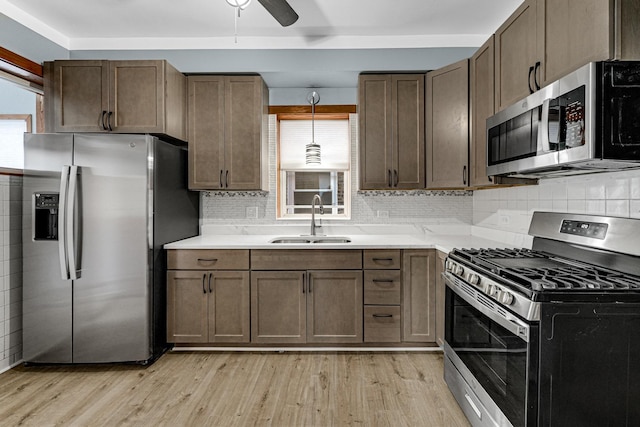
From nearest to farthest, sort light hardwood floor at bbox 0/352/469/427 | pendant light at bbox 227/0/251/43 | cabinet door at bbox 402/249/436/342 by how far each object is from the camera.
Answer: light hardwood floor at bbox 0/352/469/427 → pendant light at bbox 227/0/251/43 → cabinet door at bbox 402/249/436/342

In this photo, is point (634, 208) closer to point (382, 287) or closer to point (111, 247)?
point (382, 287)

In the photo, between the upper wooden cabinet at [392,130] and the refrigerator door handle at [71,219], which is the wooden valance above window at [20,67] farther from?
the upper wooden cabinet at [392,130]

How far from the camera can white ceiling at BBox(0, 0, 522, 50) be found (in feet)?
9.07

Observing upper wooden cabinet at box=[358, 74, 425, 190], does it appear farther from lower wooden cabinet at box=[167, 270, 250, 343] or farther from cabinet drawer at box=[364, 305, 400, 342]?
lower wooden cabinet at box=[167, 270, 250, 343]

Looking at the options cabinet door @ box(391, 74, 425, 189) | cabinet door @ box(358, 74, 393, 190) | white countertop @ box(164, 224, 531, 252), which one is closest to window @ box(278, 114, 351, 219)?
white countertop @ box(164, 224, 531, 252)

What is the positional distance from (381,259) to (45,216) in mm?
2431

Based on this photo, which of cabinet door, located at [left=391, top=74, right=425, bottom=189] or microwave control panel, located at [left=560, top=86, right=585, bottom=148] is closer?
microwave control panel, located at [left=560, top=86, right=585, bottom=148]

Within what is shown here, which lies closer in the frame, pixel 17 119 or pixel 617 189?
pixel 617 189

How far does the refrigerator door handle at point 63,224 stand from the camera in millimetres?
2605

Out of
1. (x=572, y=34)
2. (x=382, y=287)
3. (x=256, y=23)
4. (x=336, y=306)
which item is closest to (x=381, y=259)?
(x=382, y=287)

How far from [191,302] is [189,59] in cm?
205

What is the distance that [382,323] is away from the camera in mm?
2967

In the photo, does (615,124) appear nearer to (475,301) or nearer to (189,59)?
(475,301)

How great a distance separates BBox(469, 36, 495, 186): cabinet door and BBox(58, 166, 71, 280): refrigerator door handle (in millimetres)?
2830
